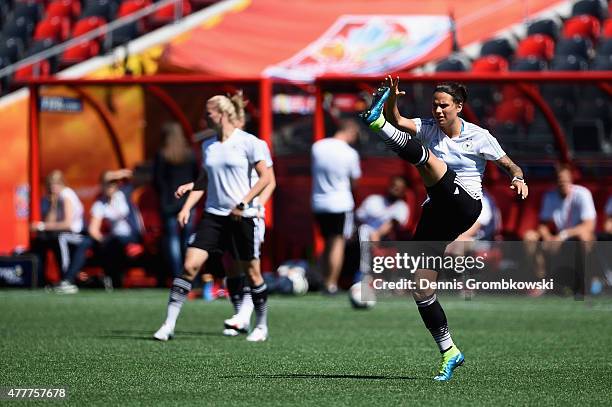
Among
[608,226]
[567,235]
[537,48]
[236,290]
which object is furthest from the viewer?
[537,48]

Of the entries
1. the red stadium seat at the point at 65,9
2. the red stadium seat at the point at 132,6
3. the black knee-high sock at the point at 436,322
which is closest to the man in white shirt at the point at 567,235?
the black knee-high sock at the point at 436,322

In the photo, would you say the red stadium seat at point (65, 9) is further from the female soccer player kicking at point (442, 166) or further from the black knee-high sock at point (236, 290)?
the female soccer player kicking at point (442, 166)

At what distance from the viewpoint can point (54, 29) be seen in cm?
2730

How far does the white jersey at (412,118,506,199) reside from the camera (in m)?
8.69

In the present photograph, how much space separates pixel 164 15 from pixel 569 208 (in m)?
10.6

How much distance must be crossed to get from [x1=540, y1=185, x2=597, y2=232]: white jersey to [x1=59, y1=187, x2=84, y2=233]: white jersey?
6.06 metres

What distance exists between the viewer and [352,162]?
1648 cm

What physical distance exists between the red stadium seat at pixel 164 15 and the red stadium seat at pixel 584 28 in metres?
6.75

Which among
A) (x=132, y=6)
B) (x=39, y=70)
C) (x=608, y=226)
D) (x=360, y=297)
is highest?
(x=132, y=6)

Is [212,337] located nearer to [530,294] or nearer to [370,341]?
[370,341]

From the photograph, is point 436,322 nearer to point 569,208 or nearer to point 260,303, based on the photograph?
point 260,303

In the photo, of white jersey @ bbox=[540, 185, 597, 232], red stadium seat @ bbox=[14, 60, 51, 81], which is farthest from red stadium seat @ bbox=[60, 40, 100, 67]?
white jersey @ bbox=[540, 185, 597, 232]

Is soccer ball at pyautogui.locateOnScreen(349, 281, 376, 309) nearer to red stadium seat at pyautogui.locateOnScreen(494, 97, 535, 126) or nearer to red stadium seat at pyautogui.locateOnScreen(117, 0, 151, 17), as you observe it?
red stadium seat at pyautogui.locateOnScreen(494, 97, 535, 126)

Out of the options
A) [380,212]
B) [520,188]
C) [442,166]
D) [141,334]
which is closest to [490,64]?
[380,212]
